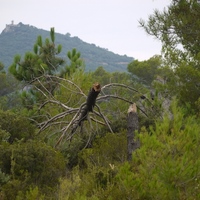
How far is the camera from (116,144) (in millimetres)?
10266

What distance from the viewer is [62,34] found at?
165 metres

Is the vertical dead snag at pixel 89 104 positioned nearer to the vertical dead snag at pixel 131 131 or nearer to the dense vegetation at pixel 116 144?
the dense vegetation at pixel 116 144

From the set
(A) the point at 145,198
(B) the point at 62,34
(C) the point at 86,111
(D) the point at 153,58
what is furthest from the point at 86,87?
(B) the point at 62,34

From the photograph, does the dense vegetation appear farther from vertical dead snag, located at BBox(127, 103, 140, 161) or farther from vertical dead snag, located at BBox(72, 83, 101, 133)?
vertical dead snag, located at BBox(127, 103, 140, 161)

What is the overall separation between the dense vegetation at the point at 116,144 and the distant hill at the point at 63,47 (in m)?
108

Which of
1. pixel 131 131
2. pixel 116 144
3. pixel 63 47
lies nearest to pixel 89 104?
pixel 116 144

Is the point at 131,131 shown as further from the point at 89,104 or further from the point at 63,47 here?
the point at 63,47

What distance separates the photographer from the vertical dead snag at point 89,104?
30.8 feet

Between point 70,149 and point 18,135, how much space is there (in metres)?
1.58

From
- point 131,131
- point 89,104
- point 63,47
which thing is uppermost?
point 63,47

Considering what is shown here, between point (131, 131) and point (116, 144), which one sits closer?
point (131, 131)

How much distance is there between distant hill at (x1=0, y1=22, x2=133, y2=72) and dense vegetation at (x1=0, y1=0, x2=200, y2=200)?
4250 inches

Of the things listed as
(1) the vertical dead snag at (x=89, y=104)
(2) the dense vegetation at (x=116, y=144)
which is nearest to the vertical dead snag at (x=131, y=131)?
(2) the dense vegetation at (x=116, y=144)

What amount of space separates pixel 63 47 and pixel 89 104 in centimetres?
13069
